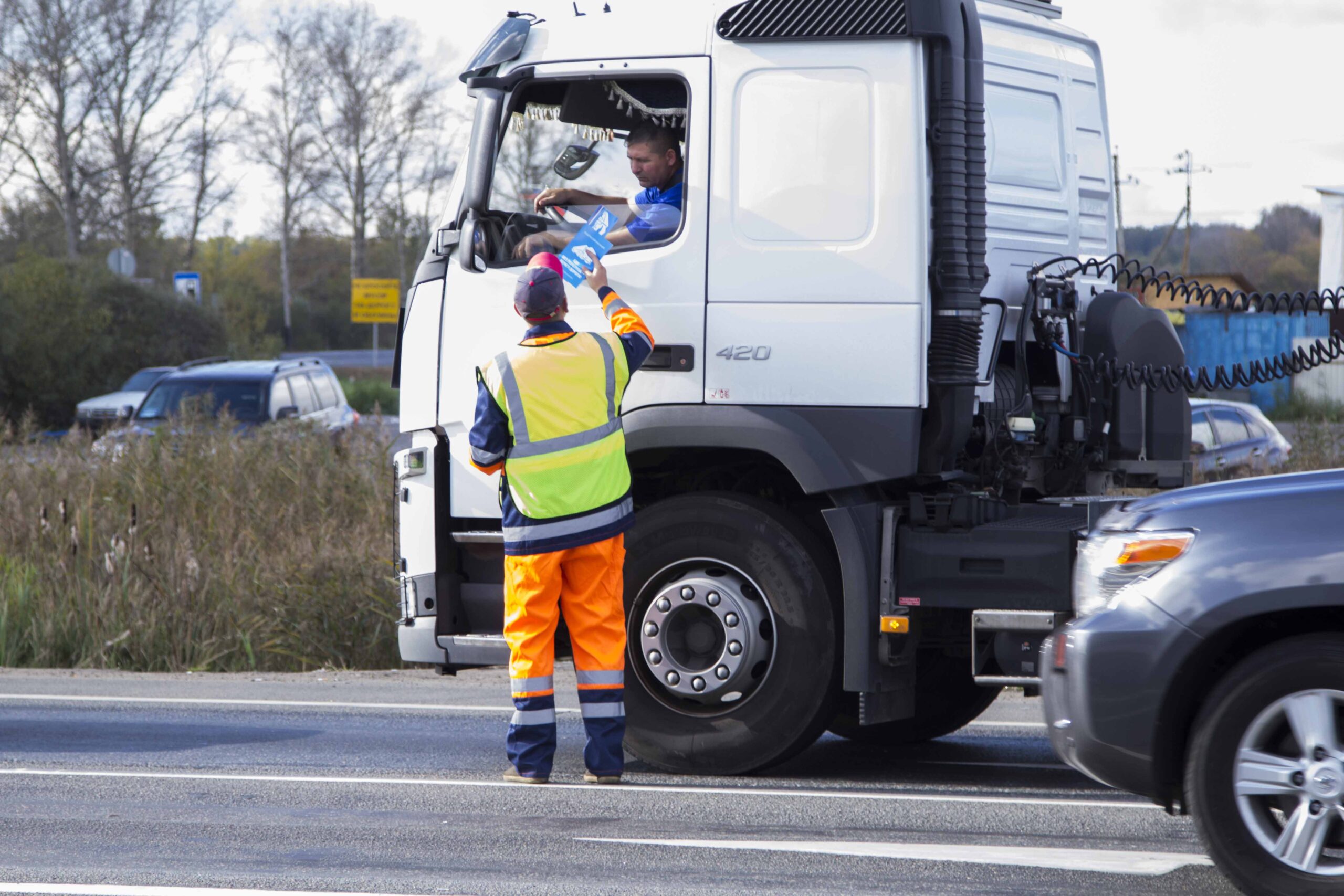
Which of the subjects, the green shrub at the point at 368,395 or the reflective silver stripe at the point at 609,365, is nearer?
the reflective silver stripe at the point at 609,365

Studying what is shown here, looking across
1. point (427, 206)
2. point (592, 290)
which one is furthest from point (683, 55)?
point (427, 206)

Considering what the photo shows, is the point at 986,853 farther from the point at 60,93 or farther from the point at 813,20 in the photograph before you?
the point at 60,93

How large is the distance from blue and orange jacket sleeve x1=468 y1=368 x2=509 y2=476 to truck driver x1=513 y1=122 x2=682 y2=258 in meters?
0.70

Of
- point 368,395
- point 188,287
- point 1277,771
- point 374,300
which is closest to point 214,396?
point 1277,771

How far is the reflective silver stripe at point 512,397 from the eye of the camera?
6.09 metres

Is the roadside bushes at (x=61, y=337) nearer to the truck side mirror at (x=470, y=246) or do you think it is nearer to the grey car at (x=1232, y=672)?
the truck side mirror at (x=470, y=246)

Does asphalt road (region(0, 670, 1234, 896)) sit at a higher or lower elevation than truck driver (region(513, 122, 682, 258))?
lower

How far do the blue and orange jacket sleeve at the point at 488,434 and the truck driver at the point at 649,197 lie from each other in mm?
701

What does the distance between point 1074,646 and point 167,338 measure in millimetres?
31049

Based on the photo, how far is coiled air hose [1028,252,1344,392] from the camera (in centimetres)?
663

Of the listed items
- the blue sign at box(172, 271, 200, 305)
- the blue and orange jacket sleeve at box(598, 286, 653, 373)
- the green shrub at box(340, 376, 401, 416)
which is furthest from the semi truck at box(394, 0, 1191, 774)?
the blue sign at box(172, 271, 200, 305)

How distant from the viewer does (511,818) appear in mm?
5582

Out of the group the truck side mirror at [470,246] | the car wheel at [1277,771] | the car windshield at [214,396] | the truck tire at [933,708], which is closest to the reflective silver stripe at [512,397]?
the truck side mirror at [470,246]

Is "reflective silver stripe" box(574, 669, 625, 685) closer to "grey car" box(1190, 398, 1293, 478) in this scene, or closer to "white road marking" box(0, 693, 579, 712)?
"white road marking" box(0, 693, 579, 712)
